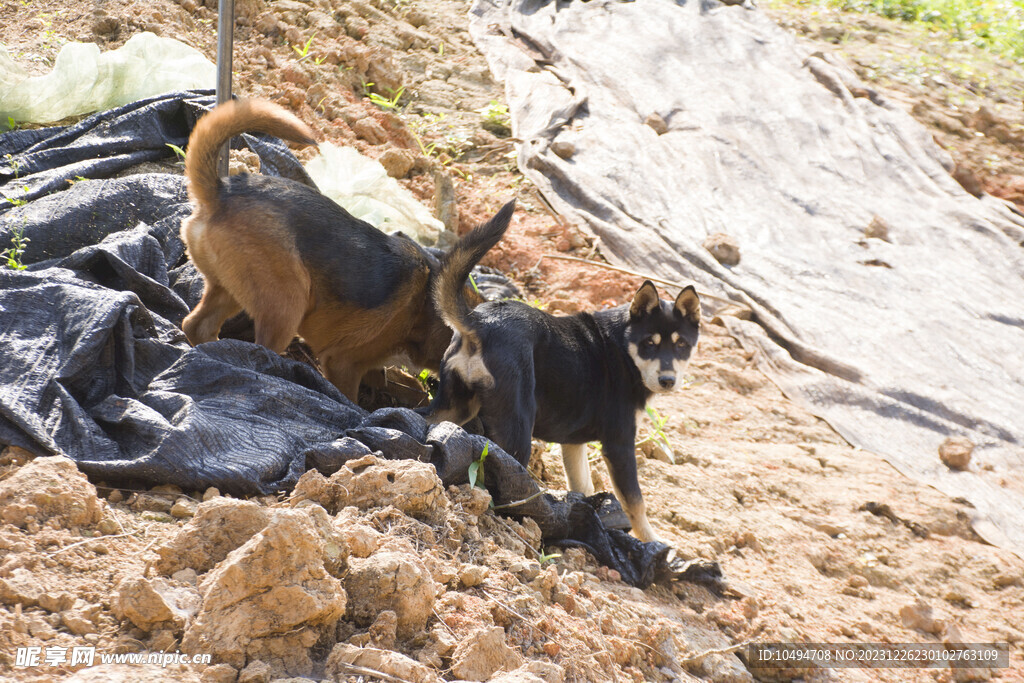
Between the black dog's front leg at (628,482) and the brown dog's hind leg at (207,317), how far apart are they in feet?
7.75

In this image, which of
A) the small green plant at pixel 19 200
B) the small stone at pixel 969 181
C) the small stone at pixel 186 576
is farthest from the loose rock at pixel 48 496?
the small stone at pixel 969 181

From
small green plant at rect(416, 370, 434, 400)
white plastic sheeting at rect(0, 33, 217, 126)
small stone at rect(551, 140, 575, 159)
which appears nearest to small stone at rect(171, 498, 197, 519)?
small green plant at rect(416, 370, 434, 400)

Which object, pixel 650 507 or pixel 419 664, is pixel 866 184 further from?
pixel 419 664

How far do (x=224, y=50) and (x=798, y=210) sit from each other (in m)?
5.98

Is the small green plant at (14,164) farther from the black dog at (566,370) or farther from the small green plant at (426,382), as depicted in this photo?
the black dog at (566,370)

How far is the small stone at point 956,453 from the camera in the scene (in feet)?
21.2

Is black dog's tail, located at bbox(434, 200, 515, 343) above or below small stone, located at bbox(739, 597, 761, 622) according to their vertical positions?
above

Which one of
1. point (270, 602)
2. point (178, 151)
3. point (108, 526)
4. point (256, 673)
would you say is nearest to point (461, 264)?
point (108, 526)

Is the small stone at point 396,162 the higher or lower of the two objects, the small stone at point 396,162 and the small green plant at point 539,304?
the higher

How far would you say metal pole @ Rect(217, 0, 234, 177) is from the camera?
4.75 metres

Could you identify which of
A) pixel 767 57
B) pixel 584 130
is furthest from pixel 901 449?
pixel 767 57

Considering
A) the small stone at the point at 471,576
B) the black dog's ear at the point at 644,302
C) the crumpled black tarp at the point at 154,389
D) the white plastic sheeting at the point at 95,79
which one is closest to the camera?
the small stone at the point at 471,576

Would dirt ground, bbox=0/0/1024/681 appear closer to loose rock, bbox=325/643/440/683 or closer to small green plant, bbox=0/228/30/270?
loose rock, bbox=325/643/440/683

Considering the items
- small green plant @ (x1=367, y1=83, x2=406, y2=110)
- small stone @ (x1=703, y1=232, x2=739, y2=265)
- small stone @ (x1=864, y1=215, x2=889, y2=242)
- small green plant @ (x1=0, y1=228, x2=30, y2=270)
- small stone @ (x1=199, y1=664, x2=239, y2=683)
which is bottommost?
small stone @ (x1=703, y1=232, x2=739, y2=265)
